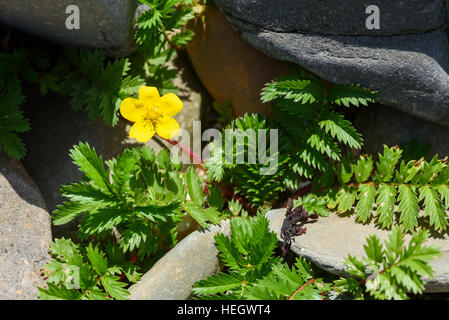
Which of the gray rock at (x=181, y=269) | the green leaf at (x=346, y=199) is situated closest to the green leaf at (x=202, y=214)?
the gray rock at (x=181, y=269)

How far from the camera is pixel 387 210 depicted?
3.53 m

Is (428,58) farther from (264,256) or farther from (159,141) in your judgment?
(159,141)

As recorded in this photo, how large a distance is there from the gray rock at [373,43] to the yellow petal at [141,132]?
41.1 inches

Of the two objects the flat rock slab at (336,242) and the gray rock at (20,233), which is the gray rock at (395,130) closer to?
the flat rock slab at (336,242)

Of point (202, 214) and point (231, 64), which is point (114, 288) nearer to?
point (202, 214)

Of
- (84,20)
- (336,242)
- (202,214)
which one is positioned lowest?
(336,242)

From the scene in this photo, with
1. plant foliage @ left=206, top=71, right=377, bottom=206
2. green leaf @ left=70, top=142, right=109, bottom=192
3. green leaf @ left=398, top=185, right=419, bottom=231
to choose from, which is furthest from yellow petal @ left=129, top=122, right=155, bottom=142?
green leaf @ left=398, top=185, right=419, bottom=231

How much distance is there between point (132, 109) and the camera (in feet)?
12.2

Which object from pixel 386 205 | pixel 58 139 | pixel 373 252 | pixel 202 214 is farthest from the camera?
pixel 58 139

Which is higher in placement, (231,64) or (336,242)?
(231,64)

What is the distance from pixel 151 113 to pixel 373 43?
166cm

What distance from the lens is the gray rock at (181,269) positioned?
11.4ft

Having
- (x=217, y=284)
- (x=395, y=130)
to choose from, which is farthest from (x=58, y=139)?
(x=395, y=130)
